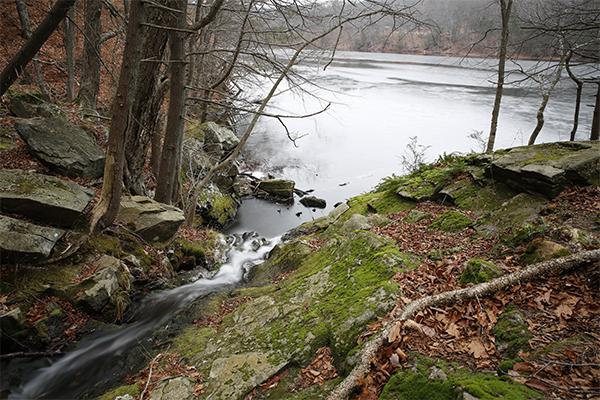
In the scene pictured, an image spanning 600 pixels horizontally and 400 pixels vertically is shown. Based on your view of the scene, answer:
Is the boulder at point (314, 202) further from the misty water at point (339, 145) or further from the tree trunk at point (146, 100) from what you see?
the tree trunk at point (146, 100)

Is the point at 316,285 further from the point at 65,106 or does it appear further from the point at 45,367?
the point at 65,106

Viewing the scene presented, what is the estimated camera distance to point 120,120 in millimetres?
5391

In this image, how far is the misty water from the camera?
14.5ft

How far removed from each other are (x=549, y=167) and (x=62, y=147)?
30.0 feet

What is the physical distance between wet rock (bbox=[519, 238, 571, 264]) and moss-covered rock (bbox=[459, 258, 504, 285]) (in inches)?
15.0

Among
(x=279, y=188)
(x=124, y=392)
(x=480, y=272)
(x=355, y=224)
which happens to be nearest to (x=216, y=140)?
(x=279, y=188)

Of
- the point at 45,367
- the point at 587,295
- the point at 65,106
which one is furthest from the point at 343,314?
the point at 65,106

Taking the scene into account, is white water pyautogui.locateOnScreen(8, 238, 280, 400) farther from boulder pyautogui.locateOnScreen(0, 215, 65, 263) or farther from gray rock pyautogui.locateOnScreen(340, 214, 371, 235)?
gray rock pyautogui.locateOnScreen(340, 214, 371, 235)

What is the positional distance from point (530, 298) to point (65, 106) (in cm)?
1212

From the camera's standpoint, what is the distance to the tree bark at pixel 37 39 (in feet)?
16.6

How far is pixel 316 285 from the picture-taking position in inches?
171

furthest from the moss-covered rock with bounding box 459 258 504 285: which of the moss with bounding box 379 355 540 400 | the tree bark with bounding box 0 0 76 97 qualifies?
the tree bark with bounding box 0 0 76 97

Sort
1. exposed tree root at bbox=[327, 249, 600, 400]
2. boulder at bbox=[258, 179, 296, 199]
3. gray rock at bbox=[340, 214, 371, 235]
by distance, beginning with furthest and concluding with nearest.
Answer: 1. boulder at bbox=[258, 179, 296, 199]
2. gray rock at bbox=[340, 214, 371, 235]
3. exposed tree root at bbox=[327, 249, 600, 400]

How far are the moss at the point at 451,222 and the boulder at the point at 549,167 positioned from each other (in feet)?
3.53
